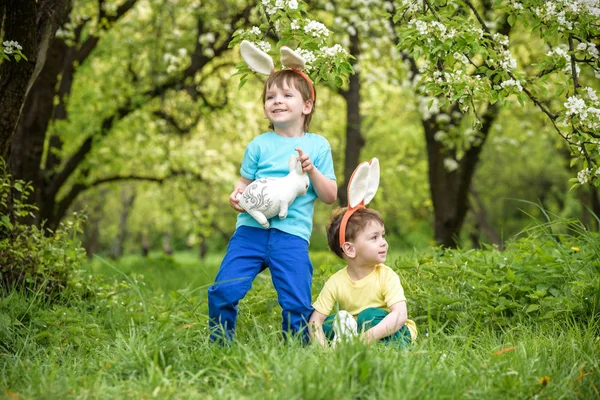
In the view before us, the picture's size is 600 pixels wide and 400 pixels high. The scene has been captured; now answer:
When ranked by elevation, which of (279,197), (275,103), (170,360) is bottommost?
(170,360)

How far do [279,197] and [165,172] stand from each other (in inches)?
354

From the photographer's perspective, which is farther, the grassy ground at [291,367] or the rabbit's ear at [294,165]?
the rabbit's ear at [294,165]

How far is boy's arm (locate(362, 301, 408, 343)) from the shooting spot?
317cm

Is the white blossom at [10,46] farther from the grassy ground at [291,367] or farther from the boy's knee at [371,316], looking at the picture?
the boy's knee at [371,316]

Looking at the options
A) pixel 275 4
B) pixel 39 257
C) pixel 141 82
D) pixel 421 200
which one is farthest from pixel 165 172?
pixel 421 200

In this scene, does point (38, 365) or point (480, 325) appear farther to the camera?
point (480, 325)

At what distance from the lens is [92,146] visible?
9.77m

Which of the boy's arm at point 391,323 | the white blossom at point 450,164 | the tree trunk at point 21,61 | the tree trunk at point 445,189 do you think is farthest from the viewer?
the white blossom at point 450,164

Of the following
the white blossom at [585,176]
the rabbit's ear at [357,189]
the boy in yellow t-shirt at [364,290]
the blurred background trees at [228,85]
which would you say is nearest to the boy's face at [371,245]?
the boy in yellow t-shirt at [364,290]

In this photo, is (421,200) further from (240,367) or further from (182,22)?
(240,367)

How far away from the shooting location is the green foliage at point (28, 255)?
4305 mm

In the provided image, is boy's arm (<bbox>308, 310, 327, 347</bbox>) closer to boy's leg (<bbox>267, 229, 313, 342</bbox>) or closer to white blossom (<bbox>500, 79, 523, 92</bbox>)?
boy's leg (<bbox>267, 229, 313, 342</bbox>)

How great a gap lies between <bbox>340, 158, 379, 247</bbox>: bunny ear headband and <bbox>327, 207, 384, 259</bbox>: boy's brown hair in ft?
0.09

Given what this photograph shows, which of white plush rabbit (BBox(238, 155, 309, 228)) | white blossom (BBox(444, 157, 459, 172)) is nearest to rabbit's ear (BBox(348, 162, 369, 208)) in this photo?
white plush rabbit (BBox(238, 155, 309, 228))
